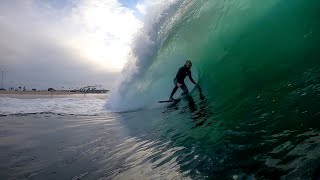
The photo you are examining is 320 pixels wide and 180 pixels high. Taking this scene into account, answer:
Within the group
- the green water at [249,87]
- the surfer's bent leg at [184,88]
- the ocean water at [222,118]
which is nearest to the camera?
the green water at [249,87]

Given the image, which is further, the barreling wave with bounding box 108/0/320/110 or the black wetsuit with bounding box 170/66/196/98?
the black wetsuit with bounding box 170/66/196/98

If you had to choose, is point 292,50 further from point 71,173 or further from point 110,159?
point 71,173

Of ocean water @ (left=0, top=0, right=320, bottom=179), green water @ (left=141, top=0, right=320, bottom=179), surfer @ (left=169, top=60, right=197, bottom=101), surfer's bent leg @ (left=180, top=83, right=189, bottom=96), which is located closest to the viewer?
green water @ (left=141, top=0, right=320, bottom=179)

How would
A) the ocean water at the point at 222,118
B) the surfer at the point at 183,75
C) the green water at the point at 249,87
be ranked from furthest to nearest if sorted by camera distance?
1. the surfer at the point at 183,75
2. the ocean water at the point at 222,118
3. the green water at the point at 249,87

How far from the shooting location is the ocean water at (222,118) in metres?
3.41

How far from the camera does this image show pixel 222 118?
18.1 ft

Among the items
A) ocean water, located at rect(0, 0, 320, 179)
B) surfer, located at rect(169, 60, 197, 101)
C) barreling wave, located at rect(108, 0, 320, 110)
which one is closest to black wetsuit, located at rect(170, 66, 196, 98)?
surfer, located at rect(169, 60, 197, 101)

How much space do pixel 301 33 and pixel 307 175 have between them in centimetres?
526

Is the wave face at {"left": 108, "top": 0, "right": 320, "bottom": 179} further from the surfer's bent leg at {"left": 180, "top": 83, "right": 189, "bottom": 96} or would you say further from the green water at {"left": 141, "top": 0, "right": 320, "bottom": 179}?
the surfer's bent leg at {"left": 180, "top": 83, "right": 189, "bottom": 96}

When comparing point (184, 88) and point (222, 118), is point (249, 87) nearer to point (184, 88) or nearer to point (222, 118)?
point (222, 118)

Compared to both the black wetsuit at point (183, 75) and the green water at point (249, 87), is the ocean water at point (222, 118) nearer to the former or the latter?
the green water at point (249, 87)

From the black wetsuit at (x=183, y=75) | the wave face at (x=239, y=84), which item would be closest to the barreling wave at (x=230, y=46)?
the wave face at (x=239, y=84)

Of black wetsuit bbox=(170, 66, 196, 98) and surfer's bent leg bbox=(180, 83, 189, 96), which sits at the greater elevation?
black wetsuit bbox=(170, 66, 196, 98)

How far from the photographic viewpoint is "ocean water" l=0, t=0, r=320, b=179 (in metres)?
3.41
